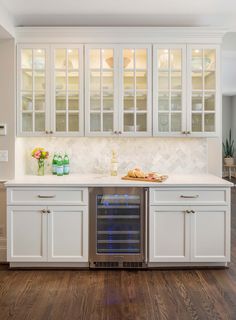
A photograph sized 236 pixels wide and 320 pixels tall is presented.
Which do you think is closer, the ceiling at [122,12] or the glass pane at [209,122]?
the ceiling at [122,12]

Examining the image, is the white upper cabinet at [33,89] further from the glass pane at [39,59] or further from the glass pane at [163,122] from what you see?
the glass pane at [163,122]

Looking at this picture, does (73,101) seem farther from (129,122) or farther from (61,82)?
(129,122)

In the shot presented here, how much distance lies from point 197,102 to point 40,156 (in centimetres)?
195

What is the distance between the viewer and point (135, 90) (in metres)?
3.52

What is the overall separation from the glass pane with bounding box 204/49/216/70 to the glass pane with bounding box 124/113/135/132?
1023mm

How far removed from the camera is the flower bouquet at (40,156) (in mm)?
3631

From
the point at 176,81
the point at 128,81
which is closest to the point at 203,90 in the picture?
the point at 176,81

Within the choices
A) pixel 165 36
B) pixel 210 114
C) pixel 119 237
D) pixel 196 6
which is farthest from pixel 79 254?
pixel 196 6

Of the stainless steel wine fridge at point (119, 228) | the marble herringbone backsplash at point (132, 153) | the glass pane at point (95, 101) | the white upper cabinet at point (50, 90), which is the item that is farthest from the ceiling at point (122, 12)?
the stainless steel wine fridge at point (119, 228)

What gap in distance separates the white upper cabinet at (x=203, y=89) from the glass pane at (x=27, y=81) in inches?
71.3

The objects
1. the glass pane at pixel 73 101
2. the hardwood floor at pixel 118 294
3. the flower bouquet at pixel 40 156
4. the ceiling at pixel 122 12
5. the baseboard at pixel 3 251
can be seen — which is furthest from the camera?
the flower bouquet at pixel 40 156

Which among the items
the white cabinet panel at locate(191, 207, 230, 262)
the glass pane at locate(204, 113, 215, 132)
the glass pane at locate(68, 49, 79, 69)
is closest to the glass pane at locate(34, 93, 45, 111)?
the glass pane at locate(68, 49, 79, 69)

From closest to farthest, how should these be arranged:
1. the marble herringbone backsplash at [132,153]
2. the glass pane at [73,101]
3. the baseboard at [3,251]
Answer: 1. the baseboard at [3,251]
2. the glass pane at [73,101]
3. the marble herringbone backsplash at [132,153]

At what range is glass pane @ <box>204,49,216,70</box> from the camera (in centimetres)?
352
